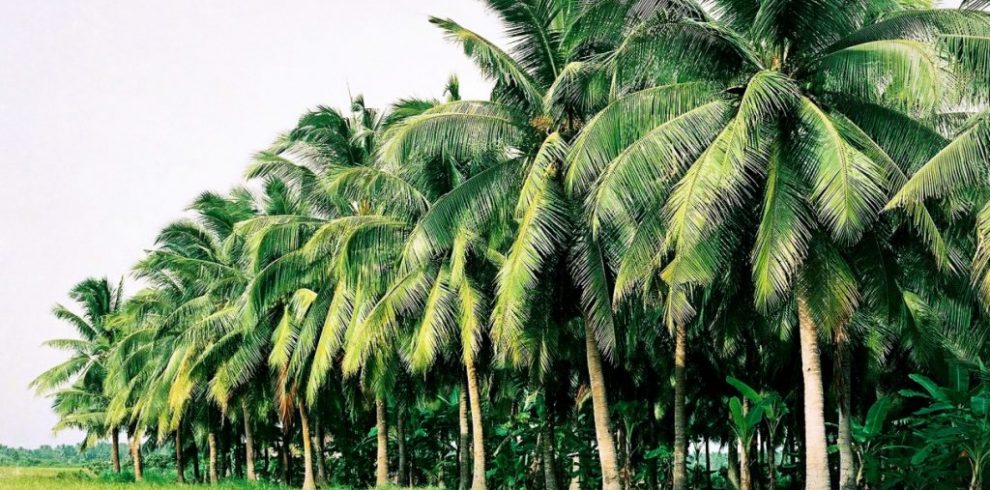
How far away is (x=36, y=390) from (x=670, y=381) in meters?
36.1

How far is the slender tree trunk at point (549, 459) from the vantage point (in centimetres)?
2109

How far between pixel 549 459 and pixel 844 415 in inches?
320

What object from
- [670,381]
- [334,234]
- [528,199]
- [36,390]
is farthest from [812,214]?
[36,390]

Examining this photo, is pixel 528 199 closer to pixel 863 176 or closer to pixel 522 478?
pixel 863 176

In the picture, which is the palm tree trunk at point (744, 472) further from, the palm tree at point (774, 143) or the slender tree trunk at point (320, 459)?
the slender tree trunk at point (320, 459)

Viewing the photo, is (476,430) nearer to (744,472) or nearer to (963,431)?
(744,472)

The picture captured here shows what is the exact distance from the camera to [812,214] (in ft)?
42.5

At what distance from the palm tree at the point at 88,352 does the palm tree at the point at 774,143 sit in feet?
130

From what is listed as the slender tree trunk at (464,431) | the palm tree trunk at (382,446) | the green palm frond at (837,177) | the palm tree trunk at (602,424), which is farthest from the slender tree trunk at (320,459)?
the green palm frond at (837,177)

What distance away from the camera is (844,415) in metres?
15.3

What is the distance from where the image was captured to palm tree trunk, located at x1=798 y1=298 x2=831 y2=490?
480 inches

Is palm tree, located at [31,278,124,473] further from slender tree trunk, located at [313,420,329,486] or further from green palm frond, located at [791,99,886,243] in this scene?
green palm frond, located at [791,99,886,243]

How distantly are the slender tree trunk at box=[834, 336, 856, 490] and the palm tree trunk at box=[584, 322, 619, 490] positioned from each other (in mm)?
3666

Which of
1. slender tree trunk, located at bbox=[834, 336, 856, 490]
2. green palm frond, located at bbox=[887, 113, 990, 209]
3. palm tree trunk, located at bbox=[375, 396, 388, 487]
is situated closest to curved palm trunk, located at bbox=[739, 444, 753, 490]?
slender tree trunk, located at bbox=[834, 336, 856, 490]
